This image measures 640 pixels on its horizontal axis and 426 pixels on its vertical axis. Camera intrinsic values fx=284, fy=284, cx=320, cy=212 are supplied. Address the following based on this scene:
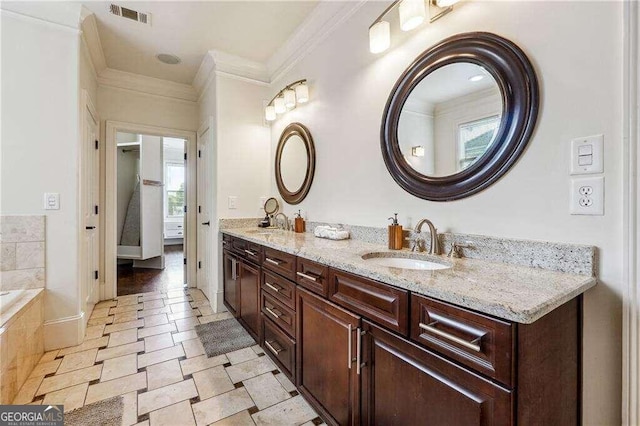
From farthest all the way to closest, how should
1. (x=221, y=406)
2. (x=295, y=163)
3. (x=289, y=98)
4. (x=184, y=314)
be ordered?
(x=184, y=314) → (x=295, y=163) → (x=289, y=98) → (x=221, y=406)

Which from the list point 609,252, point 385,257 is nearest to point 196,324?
point 385,257

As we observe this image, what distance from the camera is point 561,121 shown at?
1076 mm

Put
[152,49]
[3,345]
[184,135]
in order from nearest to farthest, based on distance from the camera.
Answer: [3,345] < [152,49] < [184,135]

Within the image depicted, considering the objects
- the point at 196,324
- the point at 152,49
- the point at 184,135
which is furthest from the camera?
the point at 184,135

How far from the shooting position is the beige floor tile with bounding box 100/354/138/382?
1835 mm

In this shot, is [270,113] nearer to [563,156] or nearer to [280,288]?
[280,288]

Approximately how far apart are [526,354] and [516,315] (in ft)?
0.45

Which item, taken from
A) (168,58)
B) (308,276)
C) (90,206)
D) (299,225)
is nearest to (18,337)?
(90,206)

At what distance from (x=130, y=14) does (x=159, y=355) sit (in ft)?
8.81

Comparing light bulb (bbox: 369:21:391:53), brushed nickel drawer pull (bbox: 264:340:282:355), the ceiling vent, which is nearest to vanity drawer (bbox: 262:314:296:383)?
brushed nickel drawer pull (bbox: 264:340:282:355)

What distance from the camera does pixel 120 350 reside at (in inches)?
84.6

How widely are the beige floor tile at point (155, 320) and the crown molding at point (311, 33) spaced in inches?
106

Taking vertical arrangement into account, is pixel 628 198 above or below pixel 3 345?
above

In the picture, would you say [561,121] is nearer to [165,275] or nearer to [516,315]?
[516,315]
